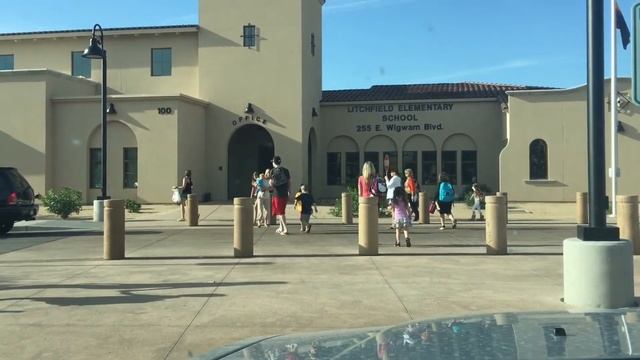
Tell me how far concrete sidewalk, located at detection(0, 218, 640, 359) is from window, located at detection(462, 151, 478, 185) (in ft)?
60.5

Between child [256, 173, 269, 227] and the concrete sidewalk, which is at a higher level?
child [256, 173, 269, 227]

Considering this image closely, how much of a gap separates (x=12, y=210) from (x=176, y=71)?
54.3 ft

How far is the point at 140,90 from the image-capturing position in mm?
31594

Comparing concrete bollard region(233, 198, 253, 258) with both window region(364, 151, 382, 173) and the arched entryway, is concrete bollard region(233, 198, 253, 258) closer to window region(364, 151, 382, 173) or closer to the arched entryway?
the arched entryway

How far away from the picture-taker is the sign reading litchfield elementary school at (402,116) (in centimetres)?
3234

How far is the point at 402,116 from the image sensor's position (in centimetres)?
3266

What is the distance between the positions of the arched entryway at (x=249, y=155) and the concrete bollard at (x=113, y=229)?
21.2 meters

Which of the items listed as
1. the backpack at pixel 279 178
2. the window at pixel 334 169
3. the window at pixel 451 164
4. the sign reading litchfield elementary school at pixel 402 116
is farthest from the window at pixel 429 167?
the backpack at pixel 279 178

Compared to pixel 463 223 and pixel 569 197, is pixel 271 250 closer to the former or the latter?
pixel 463 223

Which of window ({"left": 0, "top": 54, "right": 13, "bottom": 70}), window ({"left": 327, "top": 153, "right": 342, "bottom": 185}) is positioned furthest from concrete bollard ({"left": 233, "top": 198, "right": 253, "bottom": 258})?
window ({"left": 0, "top": 54, "right": 13, "bottom": 70})

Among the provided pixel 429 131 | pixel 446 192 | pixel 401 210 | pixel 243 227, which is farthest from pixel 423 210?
pixel 429 131

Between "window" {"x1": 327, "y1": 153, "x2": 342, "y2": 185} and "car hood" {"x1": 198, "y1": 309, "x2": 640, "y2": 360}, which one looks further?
"window" {"x1": 327, "y1": 153, "x2": 342, "y2": 185}

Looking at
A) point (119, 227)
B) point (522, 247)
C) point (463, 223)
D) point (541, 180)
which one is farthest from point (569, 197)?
point (119, 227)

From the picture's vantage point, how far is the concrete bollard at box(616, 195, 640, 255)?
448 inches
